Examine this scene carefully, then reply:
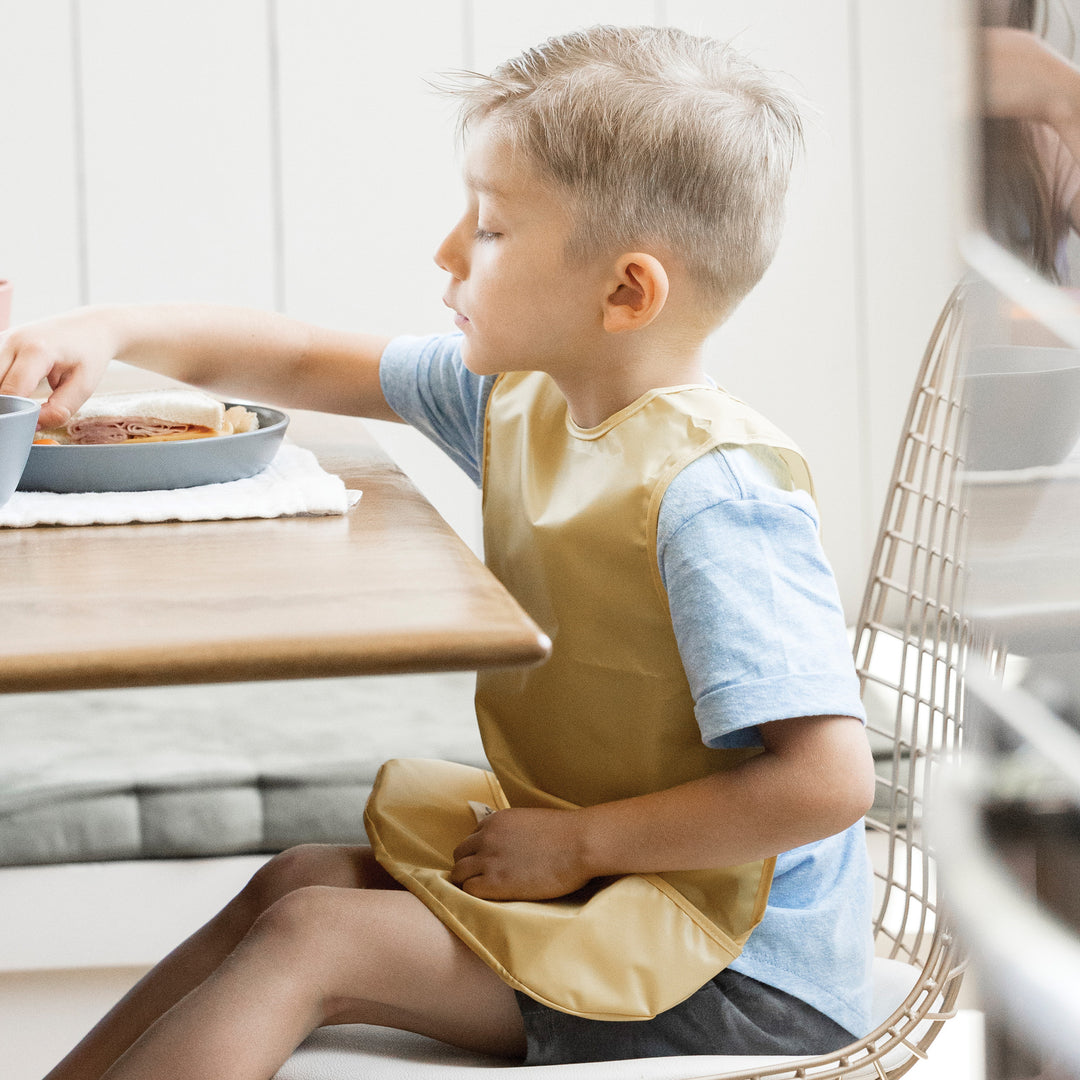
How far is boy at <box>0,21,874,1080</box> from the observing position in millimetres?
663

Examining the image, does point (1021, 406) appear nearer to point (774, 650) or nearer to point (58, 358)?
point (774, 650)

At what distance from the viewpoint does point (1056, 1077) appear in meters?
0.15

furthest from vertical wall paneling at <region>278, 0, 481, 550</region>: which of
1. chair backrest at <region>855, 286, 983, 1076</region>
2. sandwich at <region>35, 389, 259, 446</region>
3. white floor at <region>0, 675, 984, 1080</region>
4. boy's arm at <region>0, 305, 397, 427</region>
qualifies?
sandwich at <region>35, 389, 259, 446</region>

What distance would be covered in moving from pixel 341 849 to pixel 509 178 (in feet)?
1.46

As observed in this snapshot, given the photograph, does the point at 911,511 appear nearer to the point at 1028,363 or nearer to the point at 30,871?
the point at 30,871

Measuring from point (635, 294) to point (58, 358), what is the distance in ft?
1.21

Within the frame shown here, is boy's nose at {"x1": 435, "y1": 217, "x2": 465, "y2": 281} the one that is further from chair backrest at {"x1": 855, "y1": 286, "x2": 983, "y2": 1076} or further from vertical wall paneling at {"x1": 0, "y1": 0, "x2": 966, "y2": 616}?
vertical wall paneling at {"x1": 0, "y1": 0, "x2": 966, "y2": 616}

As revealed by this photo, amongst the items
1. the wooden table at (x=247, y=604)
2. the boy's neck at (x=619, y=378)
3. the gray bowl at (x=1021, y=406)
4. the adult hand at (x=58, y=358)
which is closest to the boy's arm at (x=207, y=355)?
the adult hand at (x=58, y=358)

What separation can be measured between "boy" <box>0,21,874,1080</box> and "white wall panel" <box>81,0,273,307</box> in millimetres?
1058

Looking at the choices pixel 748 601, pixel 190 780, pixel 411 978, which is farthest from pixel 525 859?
pixel 190 780

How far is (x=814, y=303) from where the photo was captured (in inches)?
79.0

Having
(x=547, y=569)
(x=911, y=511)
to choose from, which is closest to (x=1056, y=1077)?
(x=547, y=569)

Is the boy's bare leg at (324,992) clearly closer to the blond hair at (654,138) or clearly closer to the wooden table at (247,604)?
the wooden table at (247,604)

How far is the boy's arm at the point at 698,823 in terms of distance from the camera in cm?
66
